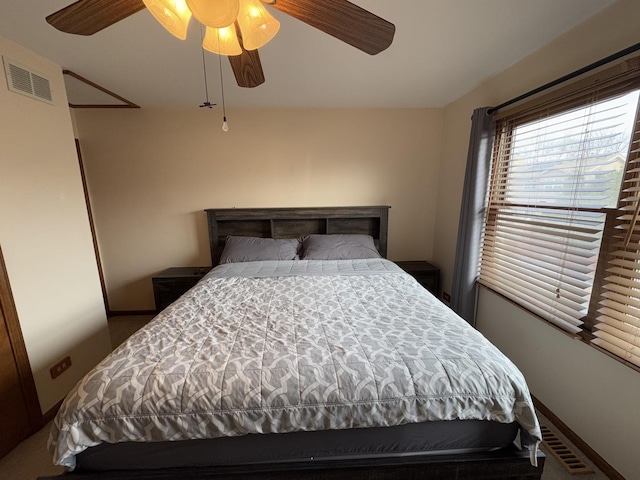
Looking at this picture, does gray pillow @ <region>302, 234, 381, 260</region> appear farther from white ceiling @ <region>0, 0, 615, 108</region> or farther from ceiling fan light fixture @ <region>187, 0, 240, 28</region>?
ceiling fan light fixture @ <region>187, 0, 240, 28</region>

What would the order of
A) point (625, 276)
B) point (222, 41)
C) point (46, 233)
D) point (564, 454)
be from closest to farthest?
point (222, 41)
point (625, 276)
point (564, 454)
point (46, 233)

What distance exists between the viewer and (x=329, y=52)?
1.73 meters

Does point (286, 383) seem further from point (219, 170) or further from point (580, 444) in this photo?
point (219, 170)

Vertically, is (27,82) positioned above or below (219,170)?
above

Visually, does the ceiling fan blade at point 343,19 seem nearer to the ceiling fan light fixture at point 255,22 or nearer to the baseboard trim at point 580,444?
the ceiling fan light fixture at point 255,22

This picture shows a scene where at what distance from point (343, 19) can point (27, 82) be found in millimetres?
1995

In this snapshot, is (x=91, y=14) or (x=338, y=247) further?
(x=338, y=247)

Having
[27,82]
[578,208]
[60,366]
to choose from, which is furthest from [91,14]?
[578,208]

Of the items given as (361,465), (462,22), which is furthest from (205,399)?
(462,22)

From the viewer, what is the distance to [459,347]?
1.19 meters

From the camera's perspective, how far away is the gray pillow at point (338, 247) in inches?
105

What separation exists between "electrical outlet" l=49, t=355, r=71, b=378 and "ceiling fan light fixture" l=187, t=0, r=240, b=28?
231cm

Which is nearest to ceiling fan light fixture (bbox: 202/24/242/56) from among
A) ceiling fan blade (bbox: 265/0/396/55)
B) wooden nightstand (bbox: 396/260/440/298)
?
ceiling fan blade (bbox: 265/0/396/55)

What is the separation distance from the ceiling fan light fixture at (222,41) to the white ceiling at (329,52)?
1.53ft
